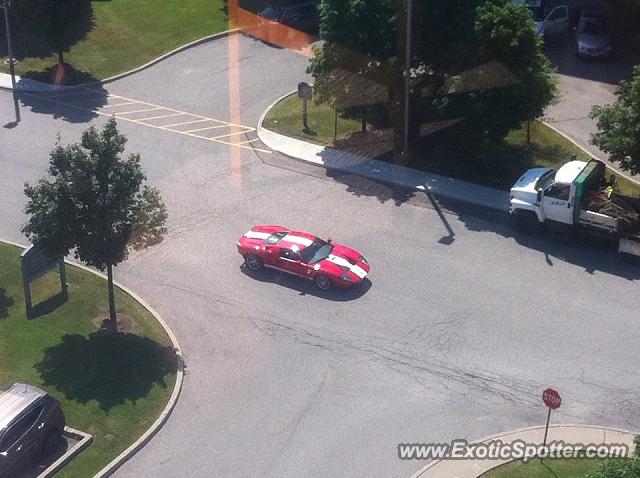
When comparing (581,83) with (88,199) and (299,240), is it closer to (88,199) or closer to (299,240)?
(299,240)

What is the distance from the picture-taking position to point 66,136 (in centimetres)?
3928

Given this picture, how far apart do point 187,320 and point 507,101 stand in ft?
47.8

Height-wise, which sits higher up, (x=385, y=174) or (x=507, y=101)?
(x=507, y=101)

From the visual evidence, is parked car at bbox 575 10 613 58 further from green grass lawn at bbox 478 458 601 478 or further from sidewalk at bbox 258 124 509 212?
green grass lawn at bbox 478 458 601 478

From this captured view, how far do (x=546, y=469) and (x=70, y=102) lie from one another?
93.5 feet

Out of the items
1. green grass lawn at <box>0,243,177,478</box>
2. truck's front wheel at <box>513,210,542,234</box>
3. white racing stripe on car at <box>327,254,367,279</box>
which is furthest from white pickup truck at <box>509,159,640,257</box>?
green grass lawn at <box>0,243,177,478</box>

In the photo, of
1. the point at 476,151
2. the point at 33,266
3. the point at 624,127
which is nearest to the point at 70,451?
the point at 33,266

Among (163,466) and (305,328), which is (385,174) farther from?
(163,466)

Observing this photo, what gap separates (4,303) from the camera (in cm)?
2838

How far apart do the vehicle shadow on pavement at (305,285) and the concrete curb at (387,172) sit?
6.98m

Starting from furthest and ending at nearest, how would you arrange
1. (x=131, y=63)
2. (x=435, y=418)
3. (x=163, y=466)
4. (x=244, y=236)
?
(x=131, y=63)
(x=244, y=236)
(x=435, y=418)
(x=163, y=466)

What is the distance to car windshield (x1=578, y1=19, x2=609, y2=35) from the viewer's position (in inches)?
1887

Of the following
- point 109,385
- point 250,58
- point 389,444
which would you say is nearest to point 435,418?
point 389,444

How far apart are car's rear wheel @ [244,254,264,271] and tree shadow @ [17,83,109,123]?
45.8 ft
